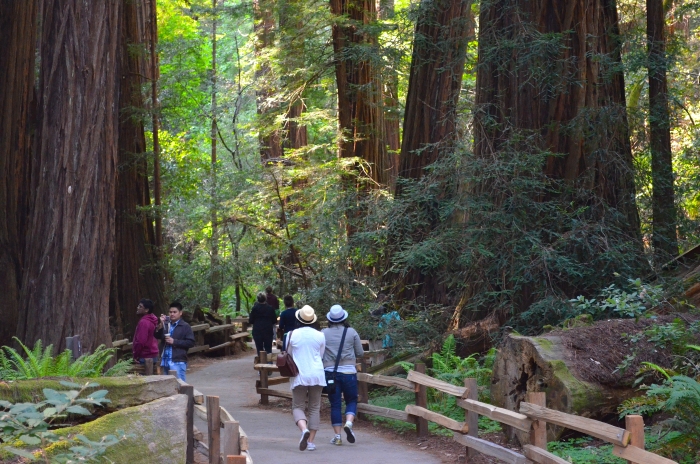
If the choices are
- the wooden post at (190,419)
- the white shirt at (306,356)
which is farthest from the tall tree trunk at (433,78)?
the wooden post at (190,419)

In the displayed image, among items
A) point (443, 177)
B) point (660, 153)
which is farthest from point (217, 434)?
point (660, 153)

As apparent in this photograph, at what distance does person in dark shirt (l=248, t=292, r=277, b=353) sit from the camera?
18.8m

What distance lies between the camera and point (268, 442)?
10766 mm

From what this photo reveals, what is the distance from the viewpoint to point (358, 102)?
74.5 ft

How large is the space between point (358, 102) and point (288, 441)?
13518 millimetres

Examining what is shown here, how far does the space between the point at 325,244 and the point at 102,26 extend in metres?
8.52

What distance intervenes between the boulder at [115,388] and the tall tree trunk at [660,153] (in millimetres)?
9394

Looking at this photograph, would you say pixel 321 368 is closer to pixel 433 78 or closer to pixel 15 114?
pixel 15 114

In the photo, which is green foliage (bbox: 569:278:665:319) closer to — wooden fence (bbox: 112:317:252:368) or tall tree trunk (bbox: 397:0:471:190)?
tall tree trunk (bbox: 397:0:471:190)

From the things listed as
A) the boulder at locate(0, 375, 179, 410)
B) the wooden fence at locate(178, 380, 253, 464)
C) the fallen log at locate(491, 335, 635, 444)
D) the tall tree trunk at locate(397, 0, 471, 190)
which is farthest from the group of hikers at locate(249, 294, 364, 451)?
the tall tree trunk at locate(397, 0, 471, 190)

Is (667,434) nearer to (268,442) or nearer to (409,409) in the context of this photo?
(409,409)

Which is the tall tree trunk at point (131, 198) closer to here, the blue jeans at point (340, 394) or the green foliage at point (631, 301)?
the blue jeans at point (340, 394)

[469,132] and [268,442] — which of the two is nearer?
[268,442]

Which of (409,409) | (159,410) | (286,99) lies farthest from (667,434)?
(286,99)
